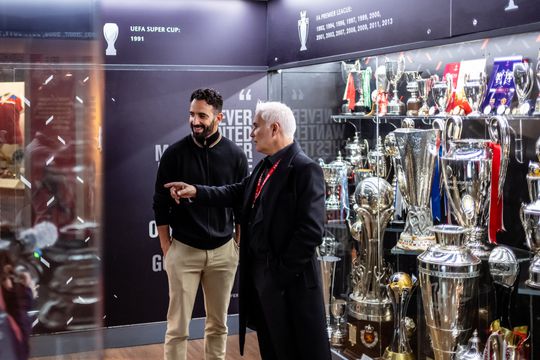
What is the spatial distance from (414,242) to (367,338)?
30.5 inches

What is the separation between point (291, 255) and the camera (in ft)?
9.89

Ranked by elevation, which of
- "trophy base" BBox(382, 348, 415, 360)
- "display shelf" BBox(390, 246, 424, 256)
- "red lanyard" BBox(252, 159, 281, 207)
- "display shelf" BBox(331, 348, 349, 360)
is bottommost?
"display shelf" BBox(331, 348, 349, 360)

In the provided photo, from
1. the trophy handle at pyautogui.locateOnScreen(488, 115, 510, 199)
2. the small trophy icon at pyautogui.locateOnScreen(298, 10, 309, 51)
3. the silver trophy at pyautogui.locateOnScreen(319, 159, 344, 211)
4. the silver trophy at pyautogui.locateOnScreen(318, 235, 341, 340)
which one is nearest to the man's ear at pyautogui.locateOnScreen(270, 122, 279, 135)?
the trophy handle at pyautogui.locateOnScreen(488, 115, 510, 199)

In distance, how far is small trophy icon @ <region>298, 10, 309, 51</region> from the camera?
489 cm

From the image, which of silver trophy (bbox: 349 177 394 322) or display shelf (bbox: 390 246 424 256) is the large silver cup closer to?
display shelf (bbox: 390 246 424 256)

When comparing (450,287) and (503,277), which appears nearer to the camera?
(503,277)

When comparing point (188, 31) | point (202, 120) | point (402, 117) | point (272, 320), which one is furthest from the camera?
point (188, 31)

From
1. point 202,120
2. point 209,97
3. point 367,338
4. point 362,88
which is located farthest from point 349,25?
point 367,338

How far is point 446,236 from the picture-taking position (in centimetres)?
337

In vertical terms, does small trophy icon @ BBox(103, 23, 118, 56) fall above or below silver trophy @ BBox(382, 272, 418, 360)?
above

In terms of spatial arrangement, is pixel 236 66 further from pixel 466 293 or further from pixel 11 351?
pixel 11 351

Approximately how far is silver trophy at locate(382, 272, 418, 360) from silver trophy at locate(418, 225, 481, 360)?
46 cm

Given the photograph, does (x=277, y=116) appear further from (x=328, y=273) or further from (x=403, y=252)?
(x=328, y=273)

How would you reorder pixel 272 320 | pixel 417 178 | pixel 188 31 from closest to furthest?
pixel 272 320 → pixel 417 178 → pixel 188 31
